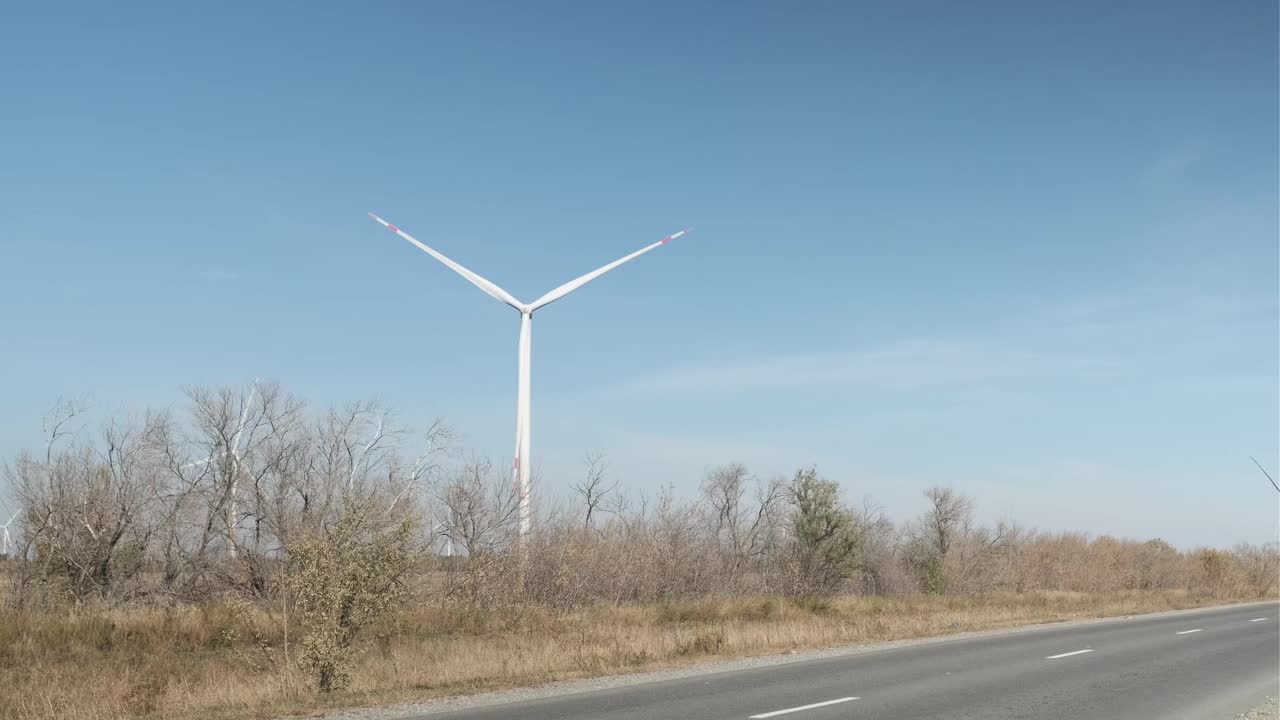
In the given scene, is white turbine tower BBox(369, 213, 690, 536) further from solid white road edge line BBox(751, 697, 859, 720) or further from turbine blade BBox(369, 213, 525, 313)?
solid white road edge line BBox(751, 697, 859, 720)

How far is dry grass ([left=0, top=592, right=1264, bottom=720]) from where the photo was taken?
13203 mm

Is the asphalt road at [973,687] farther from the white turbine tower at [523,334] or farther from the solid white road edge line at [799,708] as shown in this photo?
the white turbine tower at [523,334]

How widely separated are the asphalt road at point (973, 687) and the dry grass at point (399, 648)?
2358 mm

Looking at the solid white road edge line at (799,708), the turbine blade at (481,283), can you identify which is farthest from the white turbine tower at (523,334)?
the solid white road edge line at (799,708)

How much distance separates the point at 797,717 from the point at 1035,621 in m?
21.5

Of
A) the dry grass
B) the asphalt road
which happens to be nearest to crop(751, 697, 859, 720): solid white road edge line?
the asphalt road

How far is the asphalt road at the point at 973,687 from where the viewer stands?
12.1 meters

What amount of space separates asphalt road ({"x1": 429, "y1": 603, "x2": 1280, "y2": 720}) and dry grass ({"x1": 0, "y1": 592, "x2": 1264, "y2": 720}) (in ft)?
7.74

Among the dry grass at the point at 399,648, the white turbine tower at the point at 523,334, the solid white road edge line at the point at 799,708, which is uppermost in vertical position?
the white turbine tower at the point at 523,334

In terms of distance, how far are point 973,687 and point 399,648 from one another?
421 inches

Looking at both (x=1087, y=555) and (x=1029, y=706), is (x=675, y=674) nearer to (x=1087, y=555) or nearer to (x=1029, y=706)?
(x=1029, y=706)

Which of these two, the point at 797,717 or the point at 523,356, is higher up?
the point at 523,356

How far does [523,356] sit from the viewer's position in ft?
113

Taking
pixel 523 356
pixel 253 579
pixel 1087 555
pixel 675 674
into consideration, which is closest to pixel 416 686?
pixel 675 674
